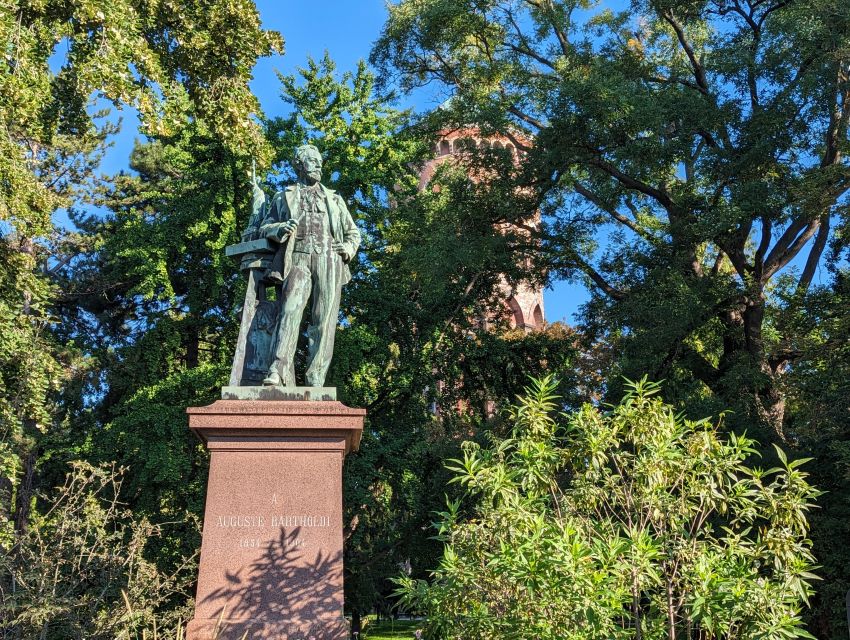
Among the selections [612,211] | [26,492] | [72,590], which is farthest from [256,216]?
[26,492]

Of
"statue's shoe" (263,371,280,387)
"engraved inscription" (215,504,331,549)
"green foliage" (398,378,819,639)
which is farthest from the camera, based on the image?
"statue's shoe" (263,371,280,387)

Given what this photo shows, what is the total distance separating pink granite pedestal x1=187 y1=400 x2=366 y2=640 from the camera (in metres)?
7.15

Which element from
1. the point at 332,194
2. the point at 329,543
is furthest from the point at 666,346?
the point at 329,543

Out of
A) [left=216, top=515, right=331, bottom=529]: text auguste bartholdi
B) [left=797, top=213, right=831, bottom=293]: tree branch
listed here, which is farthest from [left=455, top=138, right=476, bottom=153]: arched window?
[left=216, top=515, right=331, bottom=529]: text auguste bartholdi

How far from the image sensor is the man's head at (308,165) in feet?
30.0

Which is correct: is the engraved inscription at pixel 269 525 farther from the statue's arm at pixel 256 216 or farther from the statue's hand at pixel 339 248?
the statue's arm at pixel 256 216

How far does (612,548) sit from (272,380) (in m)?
3.65

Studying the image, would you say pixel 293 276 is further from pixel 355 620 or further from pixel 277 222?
pixel 355 620

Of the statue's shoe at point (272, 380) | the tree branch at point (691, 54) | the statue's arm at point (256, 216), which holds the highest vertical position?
the tree branch at point (691, 54)

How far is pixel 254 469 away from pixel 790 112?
39.4ft

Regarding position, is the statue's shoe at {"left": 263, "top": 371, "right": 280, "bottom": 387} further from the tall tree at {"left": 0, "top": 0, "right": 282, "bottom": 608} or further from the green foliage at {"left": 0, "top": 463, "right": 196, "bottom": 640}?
the tall tree at {"left": 0, "top": 0, "right": 282, "bottom": 608}

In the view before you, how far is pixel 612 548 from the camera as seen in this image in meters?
5.89

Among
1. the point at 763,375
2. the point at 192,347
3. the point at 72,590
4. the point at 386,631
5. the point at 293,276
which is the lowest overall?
the point at 72,590

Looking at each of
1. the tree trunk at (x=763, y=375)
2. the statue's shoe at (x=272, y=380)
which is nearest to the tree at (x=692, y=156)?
the tree trunk at (x=763, y=375)
